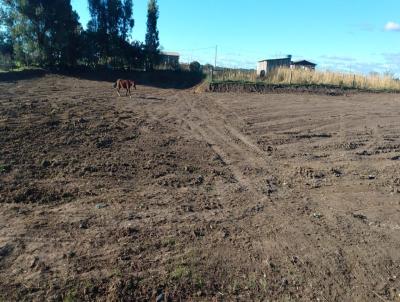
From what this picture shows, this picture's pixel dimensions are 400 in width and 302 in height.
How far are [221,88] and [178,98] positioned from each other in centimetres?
541

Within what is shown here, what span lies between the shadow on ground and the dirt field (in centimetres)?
1703

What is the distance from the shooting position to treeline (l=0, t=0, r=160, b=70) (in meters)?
29.6

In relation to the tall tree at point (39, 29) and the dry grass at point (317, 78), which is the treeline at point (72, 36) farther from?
the dry grass at point (317, 78)

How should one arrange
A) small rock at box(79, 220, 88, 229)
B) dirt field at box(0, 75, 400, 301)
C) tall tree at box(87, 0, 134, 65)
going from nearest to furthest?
dirt field at box(0, 75, 400, 301)
small rock at box(79, 220, 88, 229)
tall tree at box(87, 0, 134, 65)

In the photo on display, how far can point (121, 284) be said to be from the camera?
422cm

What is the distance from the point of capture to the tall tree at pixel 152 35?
34719 mm

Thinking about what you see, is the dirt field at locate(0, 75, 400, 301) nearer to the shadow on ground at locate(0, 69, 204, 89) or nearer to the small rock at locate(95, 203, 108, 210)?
the small rock at locate(95, 203, 108, 210)

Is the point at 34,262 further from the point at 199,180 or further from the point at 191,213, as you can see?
the point at 199,180

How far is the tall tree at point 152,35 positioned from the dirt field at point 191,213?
2395cm

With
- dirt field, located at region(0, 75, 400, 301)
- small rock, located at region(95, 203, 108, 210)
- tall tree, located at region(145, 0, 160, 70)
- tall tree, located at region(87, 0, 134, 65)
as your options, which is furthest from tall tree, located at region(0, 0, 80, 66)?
small rock, located at region(95, 203, 108, 210)

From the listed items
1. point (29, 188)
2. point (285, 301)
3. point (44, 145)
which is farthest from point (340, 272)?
point (44, 145)

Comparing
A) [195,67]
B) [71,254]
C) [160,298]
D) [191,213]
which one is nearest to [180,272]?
[160,298]

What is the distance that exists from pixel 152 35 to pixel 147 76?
4.81 m

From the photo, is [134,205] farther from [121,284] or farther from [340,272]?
[340,272]
